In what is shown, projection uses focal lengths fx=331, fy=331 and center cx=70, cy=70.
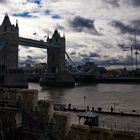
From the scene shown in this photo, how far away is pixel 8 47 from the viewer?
370 feet

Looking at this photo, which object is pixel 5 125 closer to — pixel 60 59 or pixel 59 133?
pixel 59 133

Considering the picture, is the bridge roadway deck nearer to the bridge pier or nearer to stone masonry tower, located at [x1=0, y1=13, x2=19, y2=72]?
stone masonry tower, located at [x1=0, y1=13, x2=19, y2=72]

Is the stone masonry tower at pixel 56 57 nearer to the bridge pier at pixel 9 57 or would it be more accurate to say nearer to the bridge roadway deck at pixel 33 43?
the bridge roadway deck at pixel 33 43

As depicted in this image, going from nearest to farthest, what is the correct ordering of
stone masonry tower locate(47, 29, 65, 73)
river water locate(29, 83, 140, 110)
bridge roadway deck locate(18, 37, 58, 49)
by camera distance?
river water locate(29, 83, 140, 110)
bridge roadway deck locate(18, 37, 58, 49)
stone masonry tower locate(47, 29, 65, 73)

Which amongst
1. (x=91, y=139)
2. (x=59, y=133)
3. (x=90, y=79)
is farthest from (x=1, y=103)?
(x=90, y=79)

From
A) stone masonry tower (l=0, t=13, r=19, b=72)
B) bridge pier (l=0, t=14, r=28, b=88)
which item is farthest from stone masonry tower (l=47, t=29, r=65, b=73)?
stone masonry tower (l=0, t=13, r=19, b=72)

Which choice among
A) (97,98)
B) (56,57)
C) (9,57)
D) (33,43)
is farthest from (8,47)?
(97,98)

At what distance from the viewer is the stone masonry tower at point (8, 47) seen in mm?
111906

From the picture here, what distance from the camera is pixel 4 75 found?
4240 inches

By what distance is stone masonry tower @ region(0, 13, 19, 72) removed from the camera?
112m

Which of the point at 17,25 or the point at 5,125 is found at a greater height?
the point at 17,25

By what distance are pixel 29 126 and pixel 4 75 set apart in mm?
91643

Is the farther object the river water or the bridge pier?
the bridge pier

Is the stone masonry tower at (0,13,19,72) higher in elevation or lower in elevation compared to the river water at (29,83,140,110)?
higher
